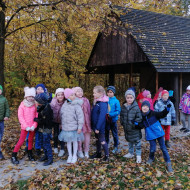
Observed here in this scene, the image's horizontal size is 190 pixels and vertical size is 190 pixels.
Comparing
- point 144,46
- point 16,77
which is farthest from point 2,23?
point 144,46

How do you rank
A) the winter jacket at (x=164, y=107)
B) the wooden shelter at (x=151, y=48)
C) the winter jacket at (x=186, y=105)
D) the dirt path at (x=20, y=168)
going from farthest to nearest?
the wooden shelter at (x=151, y=48), the winter jacket at (x=186, y=105), the winter jacket at (x=164, y=107), the dirt path at (x=20, y=168)

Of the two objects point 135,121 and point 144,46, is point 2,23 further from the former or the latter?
point 135,121

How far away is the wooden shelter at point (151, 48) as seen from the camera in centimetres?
920

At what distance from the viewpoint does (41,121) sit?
4.66m

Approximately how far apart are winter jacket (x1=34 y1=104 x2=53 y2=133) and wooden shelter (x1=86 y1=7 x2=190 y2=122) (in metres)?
5.39

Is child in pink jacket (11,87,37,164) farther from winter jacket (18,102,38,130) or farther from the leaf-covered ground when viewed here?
the leaf-covered ground

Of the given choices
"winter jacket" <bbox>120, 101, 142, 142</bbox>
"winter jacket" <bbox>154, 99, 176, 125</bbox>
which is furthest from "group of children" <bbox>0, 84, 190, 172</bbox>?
"winter jacket" <bbox>154, 99, 176, 125</bbox>

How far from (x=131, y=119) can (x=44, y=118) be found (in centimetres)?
206

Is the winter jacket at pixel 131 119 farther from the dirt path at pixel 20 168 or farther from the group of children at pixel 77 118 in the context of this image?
the dirt path at pixel 20 168

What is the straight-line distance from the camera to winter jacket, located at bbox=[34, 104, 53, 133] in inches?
182

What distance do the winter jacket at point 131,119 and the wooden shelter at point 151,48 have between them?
13.4ft

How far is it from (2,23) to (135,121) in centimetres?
713

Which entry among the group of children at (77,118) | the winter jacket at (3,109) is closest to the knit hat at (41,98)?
the group of children at (77,118)

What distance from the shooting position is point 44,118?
15.2 ft
